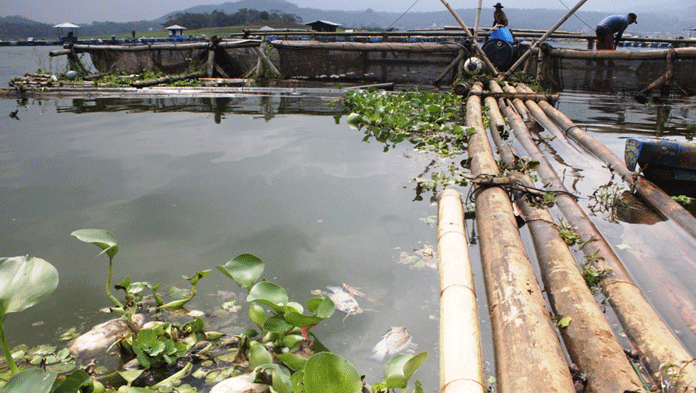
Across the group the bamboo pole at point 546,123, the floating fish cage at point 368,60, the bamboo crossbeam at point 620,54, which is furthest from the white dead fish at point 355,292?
the bamboo crossbeam at point 620,54

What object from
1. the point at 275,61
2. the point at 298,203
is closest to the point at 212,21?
the point at 275,61

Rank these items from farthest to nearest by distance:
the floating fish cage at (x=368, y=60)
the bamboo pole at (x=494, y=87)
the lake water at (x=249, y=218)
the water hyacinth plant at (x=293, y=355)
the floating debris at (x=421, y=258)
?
1. the floating fish cage at (x=368, y=60)
2. the bamboo pole at (x=494, y=87)
3. the floating debris at (x=421, y=258)
4. the lake water at (x=249, y=218)
5. the water hyacinth plant at (x=293, y=355)

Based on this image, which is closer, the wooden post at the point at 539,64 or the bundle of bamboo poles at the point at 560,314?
the bundle of bamboo poles at the point at 560,314

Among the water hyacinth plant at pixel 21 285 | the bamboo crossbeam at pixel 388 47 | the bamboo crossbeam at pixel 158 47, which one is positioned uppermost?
the bamboo crossbeam at pixel 158 47

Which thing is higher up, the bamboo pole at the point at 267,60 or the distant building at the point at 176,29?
the distant building at the point at 176,29

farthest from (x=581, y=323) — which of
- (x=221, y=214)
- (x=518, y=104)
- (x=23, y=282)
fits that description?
(x=518, y=104)

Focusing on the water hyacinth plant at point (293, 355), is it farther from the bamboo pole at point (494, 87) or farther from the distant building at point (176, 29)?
the distant building at point (176, 29)

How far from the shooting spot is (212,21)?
151 m

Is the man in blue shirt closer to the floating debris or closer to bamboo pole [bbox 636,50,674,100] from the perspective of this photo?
bamboo pole [bbox 636,50,674,100]

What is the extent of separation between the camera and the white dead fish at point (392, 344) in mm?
2201

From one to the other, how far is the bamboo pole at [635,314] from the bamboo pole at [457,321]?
0.75 meters

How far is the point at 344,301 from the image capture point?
265 centimetres

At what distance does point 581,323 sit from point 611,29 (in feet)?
47.6

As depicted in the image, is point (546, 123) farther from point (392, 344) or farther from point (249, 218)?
point (392, 344)
